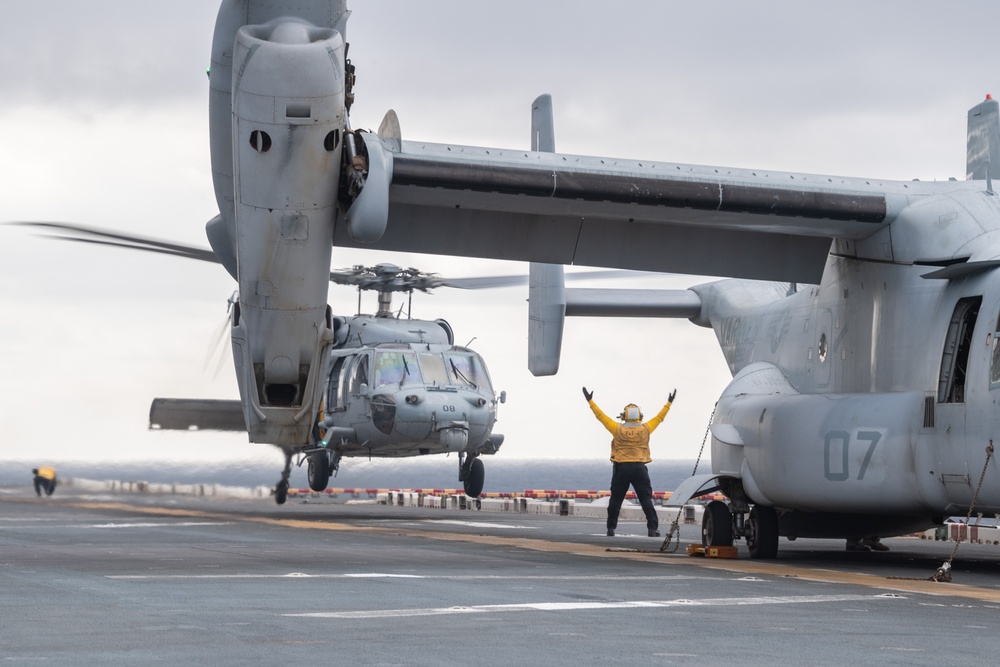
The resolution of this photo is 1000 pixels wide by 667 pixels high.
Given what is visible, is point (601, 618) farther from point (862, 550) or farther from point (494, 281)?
point (494, 281)

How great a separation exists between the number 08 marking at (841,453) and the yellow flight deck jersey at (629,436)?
4.83m

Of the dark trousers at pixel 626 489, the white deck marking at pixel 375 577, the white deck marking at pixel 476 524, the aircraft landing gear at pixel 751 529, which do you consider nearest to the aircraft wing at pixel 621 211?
the aircraft landing gear at pixel 751 529

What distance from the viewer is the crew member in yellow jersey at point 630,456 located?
56.6ft

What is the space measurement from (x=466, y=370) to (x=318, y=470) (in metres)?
3.89

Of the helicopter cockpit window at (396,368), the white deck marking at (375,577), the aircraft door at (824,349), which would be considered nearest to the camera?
the white deck marking at (375,577)

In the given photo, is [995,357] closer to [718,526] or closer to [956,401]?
[956,401]

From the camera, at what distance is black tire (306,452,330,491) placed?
25.5 m

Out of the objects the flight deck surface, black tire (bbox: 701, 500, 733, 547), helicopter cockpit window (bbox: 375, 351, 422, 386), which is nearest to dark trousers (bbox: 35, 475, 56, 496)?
helicopter cockpit window (bbox: 375, 351, 422, 386)

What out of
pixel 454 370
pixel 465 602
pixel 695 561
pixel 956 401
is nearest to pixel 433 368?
pixel 454 370

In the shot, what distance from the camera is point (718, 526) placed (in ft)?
45.0

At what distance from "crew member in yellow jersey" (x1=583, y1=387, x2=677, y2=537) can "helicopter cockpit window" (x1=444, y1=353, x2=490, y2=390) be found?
650cm

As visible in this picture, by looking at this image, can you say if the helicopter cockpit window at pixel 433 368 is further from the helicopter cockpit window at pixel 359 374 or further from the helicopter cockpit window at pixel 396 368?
the helicopter cockpit window at pixel 359 374

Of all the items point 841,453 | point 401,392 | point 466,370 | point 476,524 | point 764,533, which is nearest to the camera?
point 841,453

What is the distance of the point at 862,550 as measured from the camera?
15.8m
